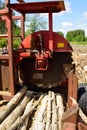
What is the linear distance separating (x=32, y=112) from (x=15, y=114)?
0.52m

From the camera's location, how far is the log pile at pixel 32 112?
15.3 feet

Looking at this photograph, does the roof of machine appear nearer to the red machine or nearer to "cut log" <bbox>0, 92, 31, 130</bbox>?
the red machine

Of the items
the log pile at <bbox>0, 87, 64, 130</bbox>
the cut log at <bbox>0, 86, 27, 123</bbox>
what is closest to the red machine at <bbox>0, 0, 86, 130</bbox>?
the cut log at <bbox>0, 86, 27, 123</bbox>

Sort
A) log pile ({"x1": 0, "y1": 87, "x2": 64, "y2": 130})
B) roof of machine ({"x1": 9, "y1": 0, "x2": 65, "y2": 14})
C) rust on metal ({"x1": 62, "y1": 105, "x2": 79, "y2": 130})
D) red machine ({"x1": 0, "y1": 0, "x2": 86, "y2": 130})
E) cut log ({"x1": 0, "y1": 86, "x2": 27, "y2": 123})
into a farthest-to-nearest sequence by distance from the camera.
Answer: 1. red machine ({"x1": 0, "y1": 0, "x2": 86, "y2": 130})
2. roof of machine ({"x1": 9, "y1": 0, "x2": 65, "y2": 14})
3. cut log ({"x1": 0, "y1": 86, "x2": 27, "y2": 123})
4. log pile ({"x1": 0, "y1": 87, "x2": 64, "y2": 130})
5. rust on metal ({"x1": 62, "y1": 105, "x2": 79, "y2": 130})

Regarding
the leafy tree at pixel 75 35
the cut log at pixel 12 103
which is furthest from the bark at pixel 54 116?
the leafy tree at pixel 75 35

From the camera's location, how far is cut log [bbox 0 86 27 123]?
4965 millimetres

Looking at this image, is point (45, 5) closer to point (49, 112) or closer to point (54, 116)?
point (49, 112)

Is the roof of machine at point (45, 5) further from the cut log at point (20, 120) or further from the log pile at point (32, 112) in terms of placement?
the cut log at point (20, 120)

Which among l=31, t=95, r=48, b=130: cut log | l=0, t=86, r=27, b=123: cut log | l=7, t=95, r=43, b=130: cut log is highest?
l=0, t=86, r=27, b=123: cut log

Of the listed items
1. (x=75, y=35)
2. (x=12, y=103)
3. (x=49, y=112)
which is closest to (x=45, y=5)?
(x=12, y=103)

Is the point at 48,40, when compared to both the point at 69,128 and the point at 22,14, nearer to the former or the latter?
the point at 22,14

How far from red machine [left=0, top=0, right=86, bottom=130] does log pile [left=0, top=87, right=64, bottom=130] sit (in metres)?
0.28

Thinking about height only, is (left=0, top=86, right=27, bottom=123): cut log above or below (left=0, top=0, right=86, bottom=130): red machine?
below

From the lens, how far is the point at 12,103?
5602 mm
